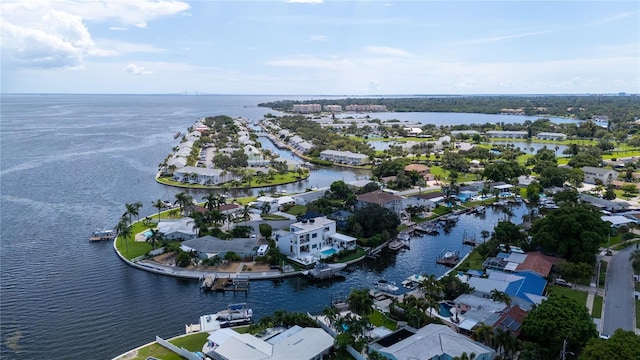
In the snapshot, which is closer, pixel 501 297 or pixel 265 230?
pixel 501 297

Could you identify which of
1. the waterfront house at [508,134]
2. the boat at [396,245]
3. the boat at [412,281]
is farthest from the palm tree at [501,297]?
the waterfront house at [508,134]

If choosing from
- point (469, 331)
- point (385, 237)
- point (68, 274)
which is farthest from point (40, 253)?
point (469, 331)

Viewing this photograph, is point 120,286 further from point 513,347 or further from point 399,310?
point 513,347

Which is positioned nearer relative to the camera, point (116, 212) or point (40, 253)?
point (40, 253)

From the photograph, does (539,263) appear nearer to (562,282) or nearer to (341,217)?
(562,282)

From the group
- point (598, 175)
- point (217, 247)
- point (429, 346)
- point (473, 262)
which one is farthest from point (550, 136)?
point (429, 346)

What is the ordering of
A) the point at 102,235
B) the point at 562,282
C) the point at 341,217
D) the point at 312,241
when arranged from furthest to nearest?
the point at 341,217 < the point at 102,235 < the point at 312,241 < the point at 562,282

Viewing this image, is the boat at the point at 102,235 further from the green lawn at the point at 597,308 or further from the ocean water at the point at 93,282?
the green lawn at the point at 597,308
